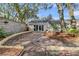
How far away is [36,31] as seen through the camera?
9.66 ft

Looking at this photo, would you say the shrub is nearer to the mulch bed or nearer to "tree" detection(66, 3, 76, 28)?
"tree" detection(66, 3, 76, 28)

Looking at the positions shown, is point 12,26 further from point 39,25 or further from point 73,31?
point 73,31

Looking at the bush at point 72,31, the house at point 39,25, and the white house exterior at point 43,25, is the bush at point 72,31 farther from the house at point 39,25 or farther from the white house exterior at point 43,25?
the house at point 39,25

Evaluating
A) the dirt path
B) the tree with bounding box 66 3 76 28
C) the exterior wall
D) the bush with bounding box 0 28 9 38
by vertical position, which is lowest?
the dirt path

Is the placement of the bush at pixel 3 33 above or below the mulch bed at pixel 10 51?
above

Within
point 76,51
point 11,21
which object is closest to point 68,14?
point 76,51

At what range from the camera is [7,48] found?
2883mm

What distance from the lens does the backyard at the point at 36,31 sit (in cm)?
289

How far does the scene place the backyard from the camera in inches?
114

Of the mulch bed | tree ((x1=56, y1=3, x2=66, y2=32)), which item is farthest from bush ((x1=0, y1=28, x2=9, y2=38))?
tree ((x1=56, y1=3, x2=66, y2=32))

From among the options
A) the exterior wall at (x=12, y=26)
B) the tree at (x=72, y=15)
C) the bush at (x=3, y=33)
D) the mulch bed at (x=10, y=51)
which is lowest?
the mulch bed at (x=10, y=51)

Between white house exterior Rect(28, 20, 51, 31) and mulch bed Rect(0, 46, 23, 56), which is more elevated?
white house exterior Rect(28, 20, 51, 31)

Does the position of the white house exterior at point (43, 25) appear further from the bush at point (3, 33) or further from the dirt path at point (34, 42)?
the bush at point (3, 33)

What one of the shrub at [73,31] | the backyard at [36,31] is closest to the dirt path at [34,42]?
the backyard at [36,31]
